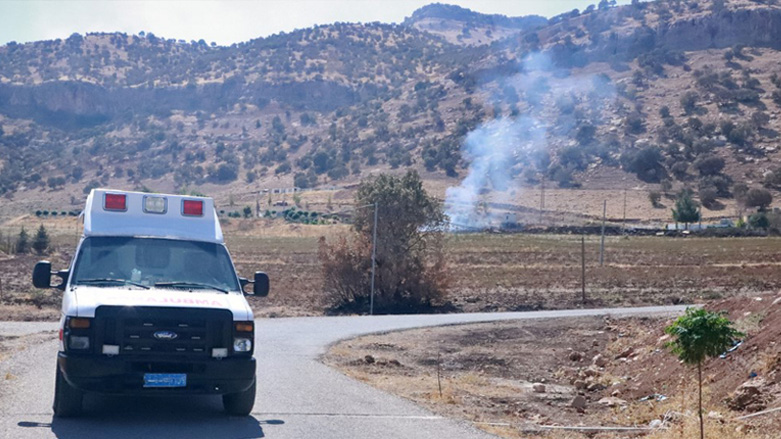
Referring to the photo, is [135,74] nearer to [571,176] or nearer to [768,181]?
[571,176]

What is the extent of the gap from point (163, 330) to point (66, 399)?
1.43 m

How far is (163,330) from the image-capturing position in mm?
10953

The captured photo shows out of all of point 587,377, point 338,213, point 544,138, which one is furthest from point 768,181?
point 587,377

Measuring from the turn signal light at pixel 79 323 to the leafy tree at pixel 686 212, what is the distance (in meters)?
82.1

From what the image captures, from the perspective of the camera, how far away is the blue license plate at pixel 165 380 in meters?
10.9

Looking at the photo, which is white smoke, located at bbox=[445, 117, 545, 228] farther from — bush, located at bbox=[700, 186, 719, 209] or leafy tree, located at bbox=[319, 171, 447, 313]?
leafy tree, located at bbox=[319, 171, 447, 313]

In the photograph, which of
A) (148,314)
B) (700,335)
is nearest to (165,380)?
(148,314)

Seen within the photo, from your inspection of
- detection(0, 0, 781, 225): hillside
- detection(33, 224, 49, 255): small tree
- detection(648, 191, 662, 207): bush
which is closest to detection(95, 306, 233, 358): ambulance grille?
detection(33, 224, 49, 255): small tree

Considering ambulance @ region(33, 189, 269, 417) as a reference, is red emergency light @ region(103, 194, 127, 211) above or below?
above

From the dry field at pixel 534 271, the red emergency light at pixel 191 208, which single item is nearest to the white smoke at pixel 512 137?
the dry field at pixel 534 271

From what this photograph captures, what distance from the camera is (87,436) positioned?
33.9ft

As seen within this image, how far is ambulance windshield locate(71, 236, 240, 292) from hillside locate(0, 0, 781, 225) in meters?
83.7

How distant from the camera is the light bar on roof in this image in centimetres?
1295

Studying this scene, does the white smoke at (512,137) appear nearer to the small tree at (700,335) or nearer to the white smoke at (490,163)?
the white smoke at (490,163)
